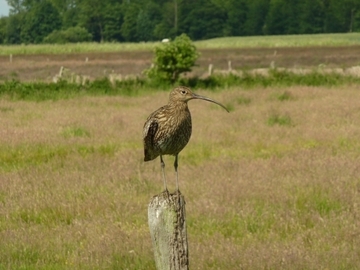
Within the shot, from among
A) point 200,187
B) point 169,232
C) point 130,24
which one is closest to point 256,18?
point 130,24

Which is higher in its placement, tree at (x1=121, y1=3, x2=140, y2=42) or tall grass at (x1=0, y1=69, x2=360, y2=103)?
tall grass at (x1=0, y1=69, x2=360, y2=103)

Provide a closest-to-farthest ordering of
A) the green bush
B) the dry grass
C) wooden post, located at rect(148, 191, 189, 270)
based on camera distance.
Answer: wooden post, located at rect(148, 191, 189, 270), the dry grass, the green bush

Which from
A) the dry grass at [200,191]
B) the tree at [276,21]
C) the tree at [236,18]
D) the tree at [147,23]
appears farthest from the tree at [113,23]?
the dry grass at [200,191]

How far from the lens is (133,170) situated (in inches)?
533

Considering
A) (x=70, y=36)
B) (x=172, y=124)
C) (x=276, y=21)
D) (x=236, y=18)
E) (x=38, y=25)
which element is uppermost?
(x=172, y=124)

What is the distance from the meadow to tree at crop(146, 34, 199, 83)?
9018 millimetres

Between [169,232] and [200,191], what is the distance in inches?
230

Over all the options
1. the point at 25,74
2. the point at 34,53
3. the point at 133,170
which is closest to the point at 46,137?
the point at 133,170

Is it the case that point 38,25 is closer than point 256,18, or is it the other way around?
point 256,18

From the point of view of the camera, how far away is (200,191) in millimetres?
11742

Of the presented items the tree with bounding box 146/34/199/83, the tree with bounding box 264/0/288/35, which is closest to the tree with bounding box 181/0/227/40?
the tree with bounding box 264/0/288/35

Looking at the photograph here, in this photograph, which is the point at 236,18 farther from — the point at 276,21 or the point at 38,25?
the point at 38,25

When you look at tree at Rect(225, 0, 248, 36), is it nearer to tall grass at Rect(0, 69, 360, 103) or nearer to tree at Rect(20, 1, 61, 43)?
tree at Rect(20, 1, 61, 43)

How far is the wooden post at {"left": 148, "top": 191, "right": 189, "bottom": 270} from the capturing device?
5.91m
